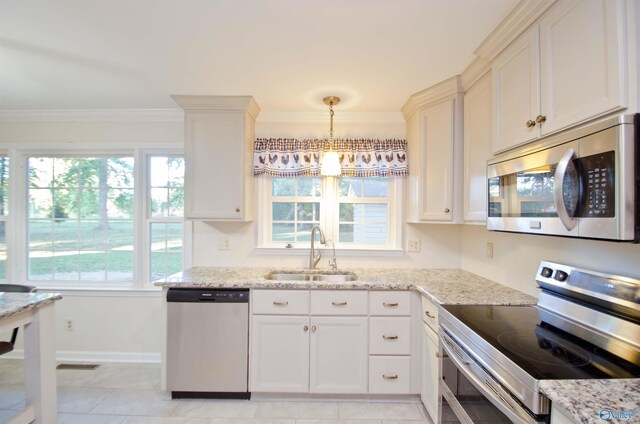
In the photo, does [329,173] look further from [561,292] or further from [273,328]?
[561,292]

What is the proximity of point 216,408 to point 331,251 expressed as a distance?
57.5 inches

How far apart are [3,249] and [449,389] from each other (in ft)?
13.2

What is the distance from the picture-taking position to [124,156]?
2.78m

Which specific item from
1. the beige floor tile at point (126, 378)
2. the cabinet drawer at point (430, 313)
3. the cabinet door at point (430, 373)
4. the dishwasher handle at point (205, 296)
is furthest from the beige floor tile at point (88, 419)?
the cabinet drawer at point (430, 313)

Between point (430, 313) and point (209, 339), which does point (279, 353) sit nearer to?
point (209, 339)

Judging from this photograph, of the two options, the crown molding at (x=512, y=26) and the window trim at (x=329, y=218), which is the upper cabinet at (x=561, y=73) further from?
the window trim at (x=329, y=218)

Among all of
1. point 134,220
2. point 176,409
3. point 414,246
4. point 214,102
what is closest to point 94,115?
point 134,220

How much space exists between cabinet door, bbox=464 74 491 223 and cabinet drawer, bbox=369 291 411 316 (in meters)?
0.71

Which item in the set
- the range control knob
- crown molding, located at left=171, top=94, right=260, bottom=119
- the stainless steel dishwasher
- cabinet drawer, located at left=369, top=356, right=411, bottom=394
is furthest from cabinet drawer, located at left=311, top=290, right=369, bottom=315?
crown molding, located at left=171, top=94, right=260, bottom=119

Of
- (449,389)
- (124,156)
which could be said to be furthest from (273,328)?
(124,156)

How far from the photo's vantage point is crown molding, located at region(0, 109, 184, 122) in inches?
107

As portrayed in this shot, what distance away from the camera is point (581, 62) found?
1.06m

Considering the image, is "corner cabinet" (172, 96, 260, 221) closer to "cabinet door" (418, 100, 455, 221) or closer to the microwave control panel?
"cabinet door" (418, 100, 455, 221)

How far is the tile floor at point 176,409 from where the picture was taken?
6.25ft
